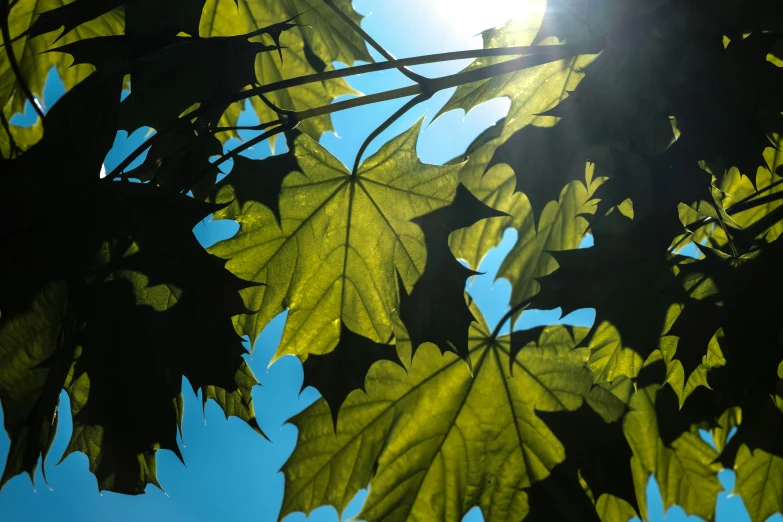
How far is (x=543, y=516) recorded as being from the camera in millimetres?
1027

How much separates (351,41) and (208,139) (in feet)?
2.30

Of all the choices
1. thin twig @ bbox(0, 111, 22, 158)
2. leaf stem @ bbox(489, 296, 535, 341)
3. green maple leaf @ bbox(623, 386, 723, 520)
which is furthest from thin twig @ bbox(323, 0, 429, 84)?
green maple leaf @ bbox(623, 386, 723, 520)

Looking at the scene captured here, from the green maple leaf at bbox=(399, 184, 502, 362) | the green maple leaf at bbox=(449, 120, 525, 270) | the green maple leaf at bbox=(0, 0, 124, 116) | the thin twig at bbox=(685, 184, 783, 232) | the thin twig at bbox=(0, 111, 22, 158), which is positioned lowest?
the green maple leaf at bbox=(399, 184, 502, 362)

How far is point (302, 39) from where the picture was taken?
147 centimetres

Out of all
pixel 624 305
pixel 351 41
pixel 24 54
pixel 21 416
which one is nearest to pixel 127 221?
pixel 21 416

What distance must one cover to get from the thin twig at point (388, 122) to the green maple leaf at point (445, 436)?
0.40 m

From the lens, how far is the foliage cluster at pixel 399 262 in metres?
0.76

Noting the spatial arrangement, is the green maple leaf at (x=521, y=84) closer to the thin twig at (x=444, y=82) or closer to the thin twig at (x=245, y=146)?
the thin twig at (x=444, y=82)

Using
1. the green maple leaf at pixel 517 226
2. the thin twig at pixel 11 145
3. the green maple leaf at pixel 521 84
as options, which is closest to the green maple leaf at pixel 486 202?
the green maple leaf at pixel 517 226

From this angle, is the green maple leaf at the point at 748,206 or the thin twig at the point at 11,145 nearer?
the green maple leaf at the point at 748,206

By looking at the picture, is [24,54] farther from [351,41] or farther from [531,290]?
[531,290]

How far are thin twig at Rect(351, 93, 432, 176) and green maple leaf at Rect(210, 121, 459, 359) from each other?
14mm

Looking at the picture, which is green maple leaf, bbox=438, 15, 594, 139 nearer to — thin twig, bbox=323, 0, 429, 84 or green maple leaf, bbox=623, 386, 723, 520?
thin twig, bbox=323, 0, 429, 84

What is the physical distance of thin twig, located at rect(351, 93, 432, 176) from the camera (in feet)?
3.05
